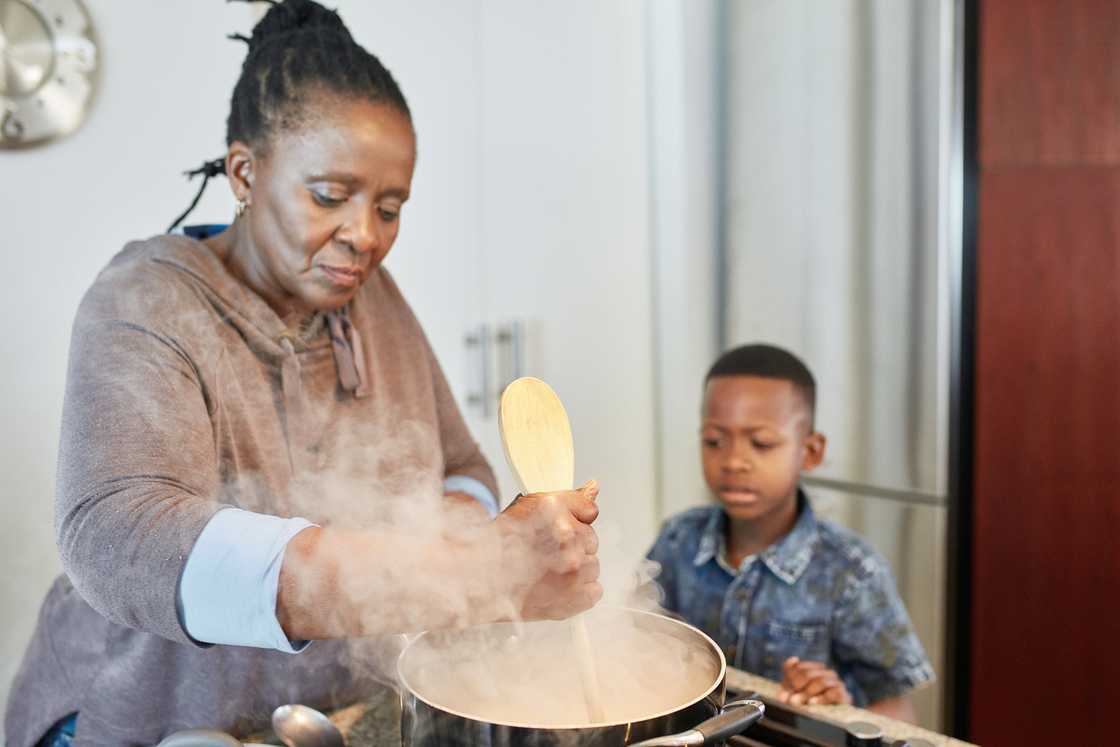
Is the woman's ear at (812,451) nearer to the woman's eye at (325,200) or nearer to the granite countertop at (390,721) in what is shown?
the granite countertop at (390,721)

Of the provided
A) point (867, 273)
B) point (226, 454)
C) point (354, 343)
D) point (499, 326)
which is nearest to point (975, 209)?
point (867, 273)

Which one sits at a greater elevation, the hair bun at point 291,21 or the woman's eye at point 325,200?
the hair bun at point 291,21

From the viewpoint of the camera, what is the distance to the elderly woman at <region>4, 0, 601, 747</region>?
0.77 meters

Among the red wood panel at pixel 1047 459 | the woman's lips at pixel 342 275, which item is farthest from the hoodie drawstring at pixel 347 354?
the red wood panel at pixel 1047 459

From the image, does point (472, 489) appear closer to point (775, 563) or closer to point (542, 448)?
point (542, 448)

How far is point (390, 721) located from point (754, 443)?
939 mm

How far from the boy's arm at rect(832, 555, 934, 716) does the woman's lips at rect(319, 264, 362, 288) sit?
1.00m

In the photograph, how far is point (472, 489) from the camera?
130cm

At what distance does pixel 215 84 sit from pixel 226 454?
1.04 meters

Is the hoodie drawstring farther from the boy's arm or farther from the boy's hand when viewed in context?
the boy's arm

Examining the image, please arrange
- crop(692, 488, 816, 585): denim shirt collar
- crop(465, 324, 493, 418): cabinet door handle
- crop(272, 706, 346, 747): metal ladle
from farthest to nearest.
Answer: crop(465, 324, 493, 418): cabinet door handle, crop(692, 488, 816, 585): denim shirt collar, crop(272, 706, 346, 747): metal ladle

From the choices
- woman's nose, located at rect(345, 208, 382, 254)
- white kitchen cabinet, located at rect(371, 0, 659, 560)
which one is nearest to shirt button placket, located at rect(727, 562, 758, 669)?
white kitchen cabinet, located at rect(371, 0, 659, 560)

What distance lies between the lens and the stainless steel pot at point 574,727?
2.16ft

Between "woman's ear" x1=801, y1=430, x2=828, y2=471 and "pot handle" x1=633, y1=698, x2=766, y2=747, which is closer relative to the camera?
"pot handle" x1=633, y1=698, x2=766, y2=747
